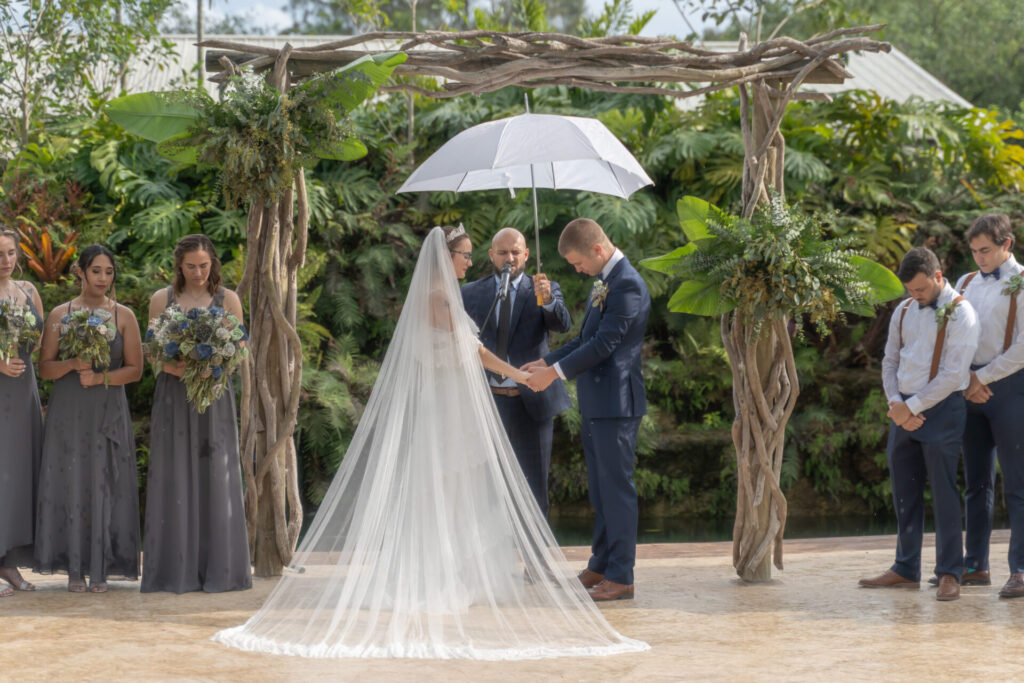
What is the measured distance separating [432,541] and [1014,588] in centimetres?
294

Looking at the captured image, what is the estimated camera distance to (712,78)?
5867 mm

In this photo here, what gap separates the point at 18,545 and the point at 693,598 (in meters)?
3.46

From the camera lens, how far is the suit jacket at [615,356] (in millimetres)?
5184

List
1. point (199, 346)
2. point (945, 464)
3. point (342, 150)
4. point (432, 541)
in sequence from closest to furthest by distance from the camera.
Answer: point (432, 541) < point (199, 346) < point (945, 464) < point (342, 150)

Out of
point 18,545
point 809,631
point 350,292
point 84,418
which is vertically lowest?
point 809,631

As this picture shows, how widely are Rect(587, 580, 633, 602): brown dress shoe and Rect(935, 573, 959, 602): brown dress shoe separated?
5.05 feet

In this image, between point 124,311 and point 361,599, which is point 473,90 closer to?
point 124,311

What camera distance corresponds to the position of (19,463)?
5.27 m

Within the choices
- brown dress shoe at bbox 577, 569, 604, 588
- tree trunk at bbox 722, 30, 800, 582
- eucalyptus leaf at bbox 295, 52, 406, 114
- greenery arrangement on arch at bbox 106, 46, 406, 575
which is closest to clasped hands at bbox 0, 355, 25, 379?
greenery arrangement on arch at bbox 106, 46, 406, 575

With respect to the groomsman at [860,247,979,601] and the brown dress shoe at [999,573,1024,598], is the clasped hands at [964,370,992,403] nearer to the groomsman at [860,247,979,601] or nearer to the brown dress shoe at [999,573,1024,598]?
the groomsman at [860,247,979,601]

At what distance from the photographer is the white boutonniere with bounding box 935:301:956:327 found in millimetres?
5117

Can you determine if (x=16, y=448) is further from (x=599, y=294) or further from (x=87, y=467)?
(x=599, y=294)

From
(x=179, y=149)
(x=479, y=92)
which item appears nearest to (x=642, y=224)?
(x=479, y=92)

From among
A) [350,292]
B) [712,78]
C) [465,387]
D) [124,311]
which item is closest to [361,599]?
[465,387]
